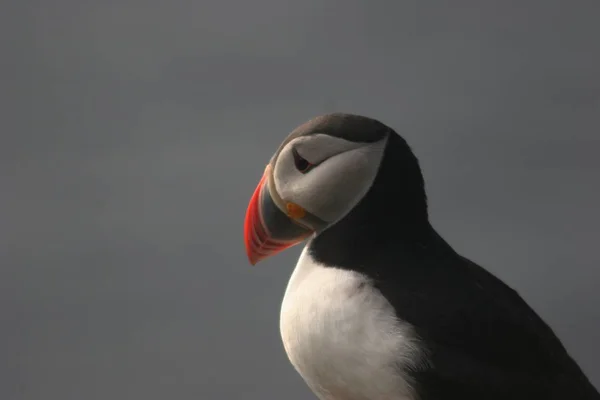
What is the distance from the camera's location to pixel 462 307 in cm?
170

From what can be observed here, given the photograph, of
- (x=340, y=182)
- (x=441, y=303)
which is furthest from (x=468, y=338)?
(x=340, y=182)

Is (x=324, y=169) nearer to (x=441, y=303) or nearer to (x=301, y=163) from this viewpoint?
(x=301, y=163)

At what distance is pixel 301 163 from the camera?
1.80 metres

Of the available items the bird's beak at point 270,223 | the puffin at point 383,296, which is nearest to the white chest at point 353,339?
the puffin at point 383,296

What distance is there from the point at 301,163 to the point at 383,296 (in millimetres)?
241

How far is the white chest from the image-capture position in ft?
5.51

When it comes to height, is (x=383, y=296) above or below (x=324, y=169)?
below

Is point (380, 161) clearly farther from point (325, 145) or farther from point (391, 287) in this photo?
point (391, 287)

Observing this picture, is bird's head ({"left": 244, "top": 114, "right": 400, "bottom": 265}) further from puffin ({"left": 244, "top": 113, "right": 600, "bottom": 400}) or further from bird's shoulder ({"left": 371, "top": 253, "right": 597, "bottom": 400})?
bird's shoulder ({"left": 371, "top": 253, "right": 597, "bottom": 400})

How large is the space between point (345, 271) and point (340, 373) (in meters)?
0.14

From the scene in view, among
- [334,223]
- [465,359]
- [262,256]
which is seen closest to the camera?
[465,359]

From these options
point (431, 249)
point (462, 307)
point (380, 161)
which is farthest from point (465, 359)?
point (380, 161)

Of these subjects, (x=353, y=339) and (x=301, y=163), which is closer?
(x=353, y=339)

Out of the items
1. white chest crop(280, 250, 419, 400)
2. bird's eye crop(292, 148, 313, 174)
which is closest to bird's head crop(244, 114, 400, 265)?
bird's eye crop(292, 148, 313, 174)
